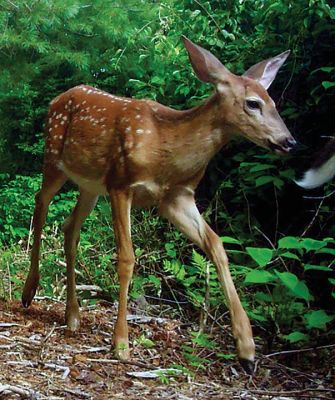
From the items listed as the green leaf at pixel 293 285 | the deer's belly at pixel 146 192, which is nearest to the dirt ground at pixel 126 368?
the green leaf at pixel 293 285

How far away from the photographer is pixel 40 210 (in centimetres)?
493

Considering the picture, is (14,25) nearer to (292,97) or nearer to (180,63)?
(180,63)

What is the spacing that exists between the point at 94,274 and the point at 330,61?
93.1 inches

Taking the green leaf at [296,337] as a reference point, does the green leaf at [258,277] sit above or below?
above

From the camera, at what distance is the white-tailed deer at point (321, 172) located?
9.61 feet

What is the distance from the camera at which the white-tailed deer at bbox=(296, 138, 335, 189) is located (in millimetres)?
2928

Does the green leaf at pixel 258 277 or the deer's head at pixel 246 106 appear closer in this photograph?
the deer's head at pixel 246 106

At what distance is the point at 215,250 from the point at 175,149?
1.92ft

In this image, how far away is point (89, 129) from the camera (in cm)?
454

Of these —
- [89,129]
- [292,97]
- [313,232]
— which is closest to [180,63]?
[292,97]

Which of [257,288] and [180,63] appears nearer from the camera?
[257,288]

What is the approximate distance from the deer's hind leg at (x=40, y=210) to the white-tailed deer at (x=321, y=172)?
2190mm

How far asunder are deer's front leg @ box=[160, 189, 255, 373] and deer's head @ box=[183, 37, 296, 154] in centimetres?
53

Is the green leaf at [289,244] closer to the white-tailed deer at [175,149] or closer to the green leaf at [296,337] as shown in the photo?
the white-tailed deer at [175,149]
